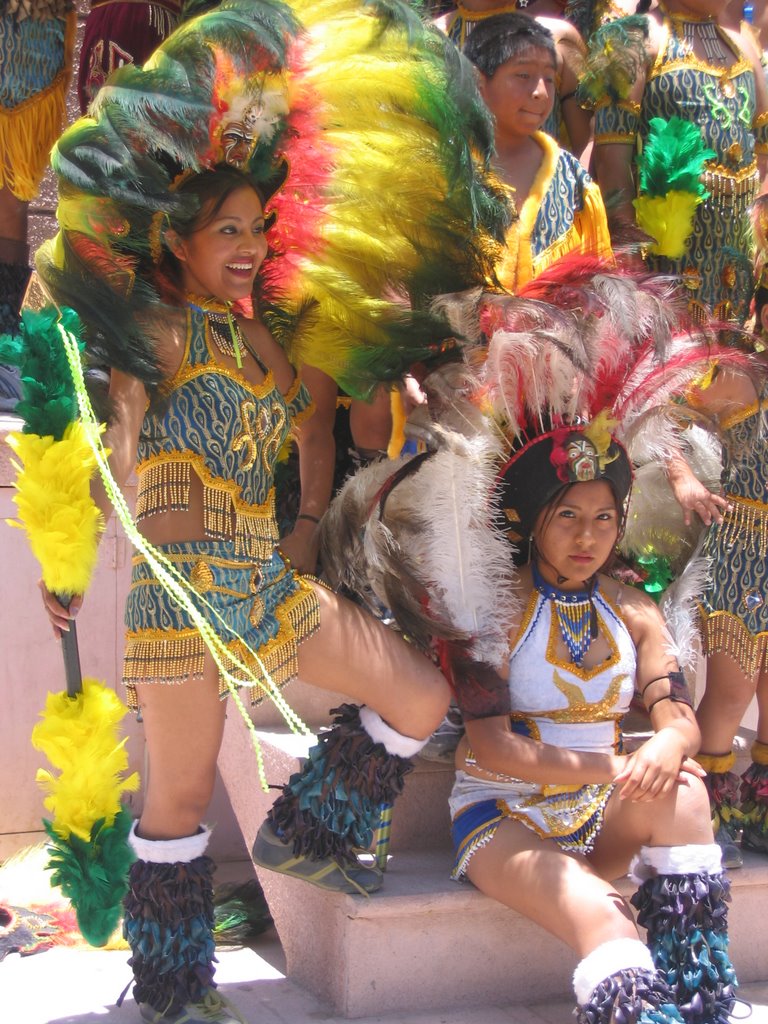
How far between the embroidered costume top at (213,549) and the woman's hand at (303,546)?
0.30 m

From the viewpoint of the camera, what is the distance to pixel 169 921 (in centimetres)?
280

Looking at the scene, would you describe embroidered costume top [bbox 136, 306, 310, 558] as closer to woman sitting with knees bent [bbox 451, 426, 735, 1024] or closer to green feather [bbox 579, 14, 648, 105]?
woman sitting with knees bent [bbox 451, 426, 735, 1024]

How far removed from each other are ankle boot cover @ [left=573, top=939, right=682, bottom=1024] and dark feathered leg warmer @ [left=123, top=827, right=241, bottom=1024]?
2.47ft

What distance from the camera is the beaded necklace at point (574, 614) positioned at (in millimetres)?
3125

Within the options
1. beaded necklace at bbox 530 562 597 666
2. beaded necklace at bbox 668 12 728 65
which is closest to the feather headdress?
beaded necklace at bbox 530 562 597 666

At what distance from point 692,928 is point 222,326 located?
1641mm

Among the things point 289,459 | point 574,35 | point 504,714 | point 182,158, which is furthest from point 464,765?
point 574,35

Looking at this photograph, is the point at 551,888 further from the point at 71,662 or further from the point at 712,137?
the point at 712,137

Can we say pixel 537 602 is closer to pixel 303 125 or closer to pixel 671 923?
pixel 671 923

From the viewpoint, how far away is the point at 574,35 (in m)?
4.24

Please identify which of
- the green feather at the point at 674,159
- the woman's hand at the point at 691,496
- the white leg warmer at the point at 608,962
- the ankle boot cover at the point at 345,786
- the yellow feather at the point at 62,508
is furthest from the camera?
the green feather at the point at 674,159

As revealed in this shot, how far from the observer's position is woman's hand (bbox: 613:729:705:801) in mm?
2885

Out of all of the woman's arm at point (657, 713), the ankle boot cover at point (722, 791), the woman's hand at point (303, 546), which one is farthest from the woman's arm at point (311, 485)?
the ankle boot cover at point (722, 791)

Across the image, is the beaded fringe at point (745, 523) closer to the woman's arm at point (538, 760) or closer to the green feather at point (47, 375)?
the woman's arm at point (538, 760)
